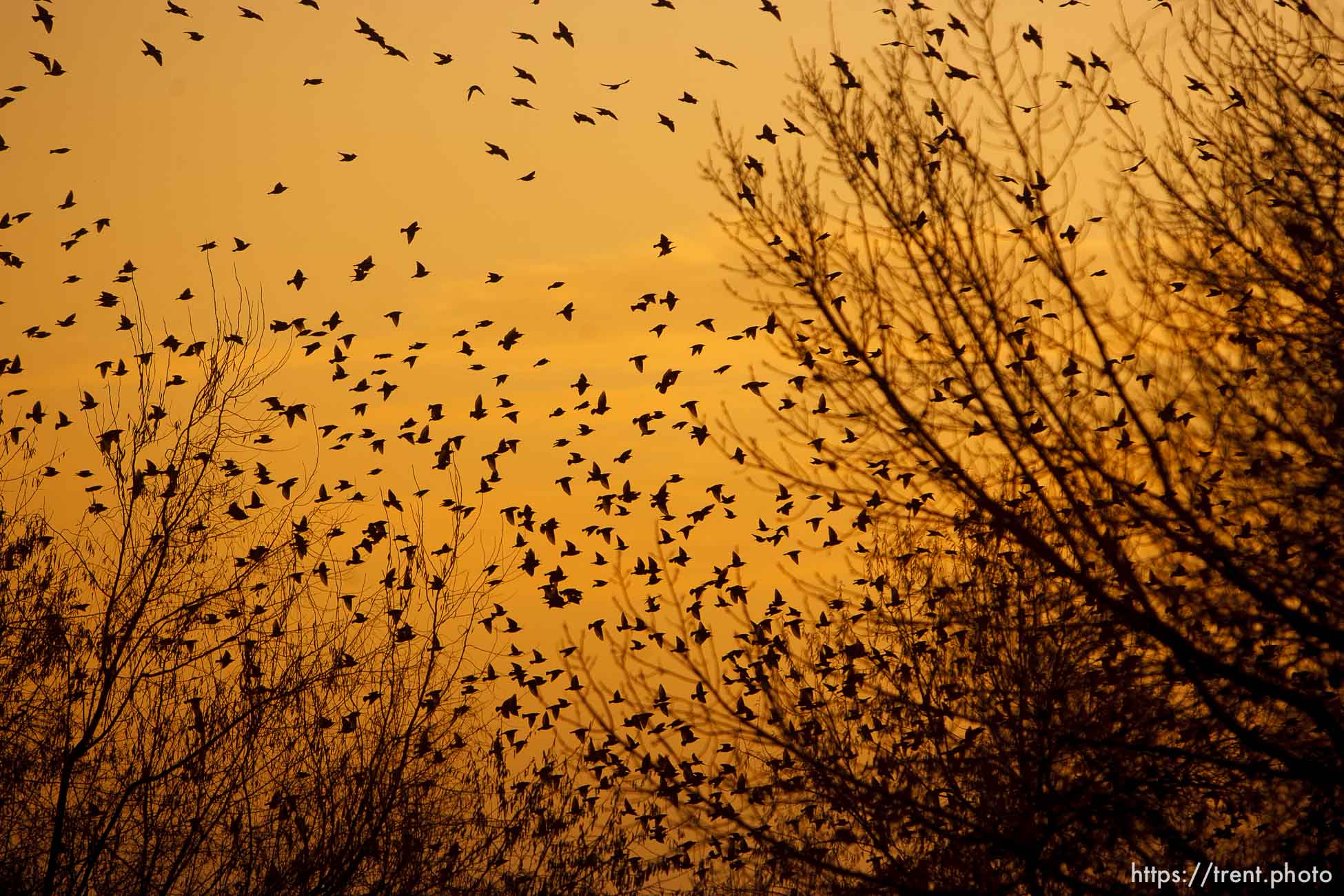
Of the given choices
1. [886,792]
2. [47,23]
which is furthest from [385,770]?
[47,23]

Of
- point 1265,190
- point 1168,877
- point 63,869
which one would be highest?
point 1265,190

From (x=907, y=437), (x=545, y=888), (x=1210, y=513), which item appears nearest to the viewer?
(x=1210, y=513)

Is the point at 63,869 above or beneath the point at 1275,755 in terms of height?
beneath

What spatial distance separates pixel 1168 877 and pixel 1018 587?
2546 mm

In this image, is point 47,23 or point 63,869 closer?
point 47,23

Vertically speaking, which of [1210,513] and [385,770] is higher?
[1210,513]

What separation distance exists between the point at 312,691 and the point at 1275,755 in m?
8.93

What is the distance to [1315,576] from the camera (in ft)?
24.2

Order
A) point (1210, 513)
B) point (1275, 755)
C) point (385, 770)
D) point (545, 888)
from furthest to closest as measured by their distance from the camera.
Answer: point (545, 888), point (385, 770), point (1210, 513), point (1275, 755)

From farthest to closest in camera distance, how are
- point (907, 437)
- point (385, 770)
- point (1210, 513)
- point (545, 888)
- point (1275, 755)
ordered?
1. point (545, 888)
2. point (385, 770)
3. point (907, 437)
4. point (1210, 513)
5. point (1275, 755)

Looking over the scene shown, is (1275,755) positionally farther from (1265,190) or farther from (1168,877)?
(1265,190)

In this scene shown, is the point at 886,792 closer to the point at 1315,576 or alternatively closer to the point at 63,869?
the point at 1315,576

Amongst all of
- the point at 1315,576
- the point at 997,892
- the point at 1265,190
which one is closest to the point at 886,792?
the point at 997,892

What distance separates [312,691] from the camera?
1243cm
